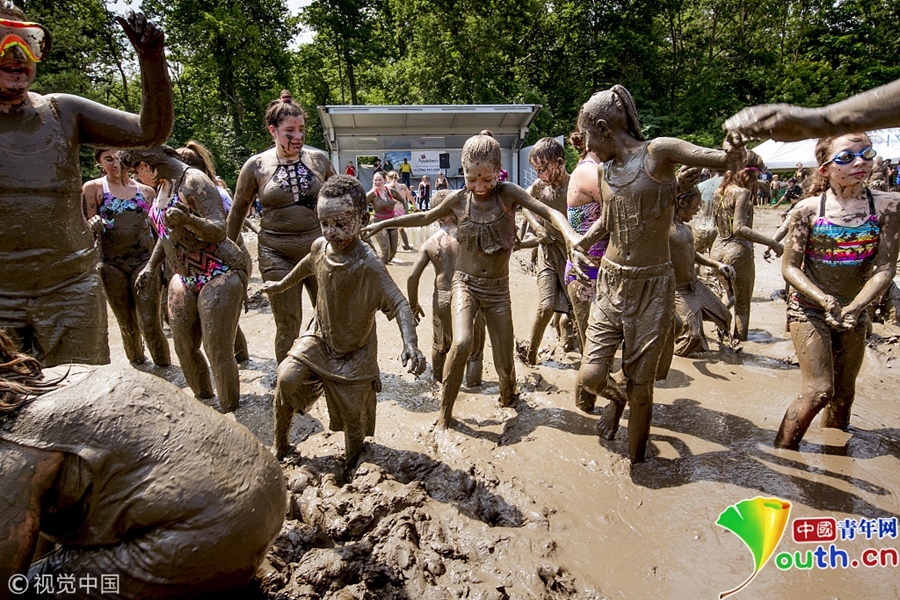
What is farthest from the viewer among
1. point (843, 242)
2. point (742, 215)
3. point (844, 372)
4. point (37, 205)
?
point (742, 215)

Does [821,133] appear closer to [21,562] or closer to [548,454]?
[548,454]

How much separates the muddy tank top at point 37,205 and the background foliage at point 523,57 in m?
25.1

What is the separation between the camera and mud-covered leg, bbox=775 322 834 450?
373cm

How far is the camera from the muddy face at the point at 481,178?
416cm

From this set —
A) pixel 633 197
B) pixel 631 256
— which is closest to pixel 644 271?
pixel 631 256

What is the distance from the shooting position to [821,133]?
6.54 ft

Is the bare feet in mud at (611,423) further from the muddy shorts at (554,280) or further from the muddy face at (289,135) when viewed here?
the muddy face at (289,135)

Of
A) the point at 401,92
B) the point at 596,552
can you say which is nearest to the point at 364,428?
the point at 596,552

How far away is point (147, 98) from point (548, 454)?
10.5 ft

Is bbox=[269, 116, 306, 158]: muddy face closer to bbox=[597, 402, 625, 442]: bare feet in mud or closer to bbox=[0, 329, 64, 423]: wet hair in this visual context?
bbox=[0, 329, 64, 423]: wet hair

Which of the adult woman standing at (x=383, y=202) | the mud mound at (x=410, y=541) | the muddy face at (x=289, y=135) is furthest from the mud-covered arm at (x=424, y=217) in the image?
the adult woman standing at (x=383, y=202)

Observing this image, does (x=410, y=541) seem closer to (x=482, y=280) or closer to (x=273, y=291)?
(x=273, y=291)

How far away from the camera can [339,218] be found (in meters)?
3.37

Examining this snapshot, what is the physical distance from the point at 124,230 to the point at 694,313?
5.89 metres
